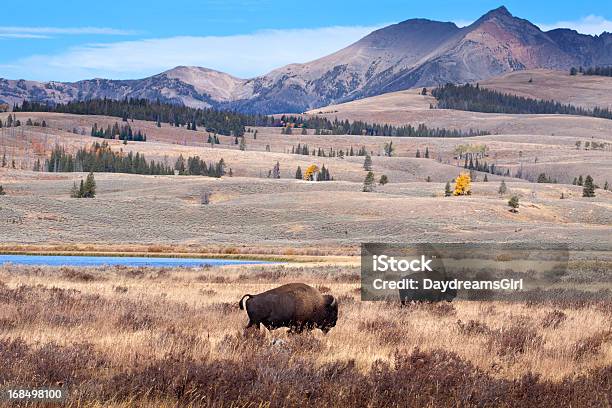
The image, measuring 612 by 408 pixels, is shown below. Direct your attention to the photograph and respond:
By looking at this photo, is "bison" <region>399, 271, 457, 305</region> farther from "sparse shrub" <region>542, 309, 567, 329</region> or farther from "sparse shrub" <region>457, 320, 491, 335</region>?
"sparse shrub" <region>457, 320, 491, 335</region>

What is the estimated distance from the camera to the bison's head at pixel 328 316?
14.6 meters

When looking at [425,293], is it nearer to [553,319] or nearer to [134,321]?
[553,319]

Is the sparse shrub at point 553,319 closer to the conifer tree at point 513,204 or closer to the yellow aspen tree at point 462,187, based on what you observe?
the conifer tree at point 513,204

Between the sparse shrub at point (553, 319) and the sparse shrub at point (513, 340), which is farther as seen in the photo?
the sparse shrub at point (553, 319)

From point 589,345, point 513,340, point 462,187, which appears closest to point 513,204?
point 462,187

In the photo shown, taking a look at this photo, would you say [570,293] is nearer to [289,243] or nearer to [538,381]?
[538,381]

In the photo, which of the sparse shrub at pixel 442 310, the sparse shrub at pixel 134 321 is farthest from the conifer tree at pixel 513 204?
the sparse shrub at pixel 134 321

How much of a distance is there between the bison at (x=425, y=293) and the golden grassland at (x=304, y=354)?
748mm

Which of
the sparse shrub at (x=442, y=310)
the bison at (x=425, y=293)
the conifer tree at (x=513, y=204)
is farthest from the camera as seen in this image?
the conifer tree at (x=513, y=204)

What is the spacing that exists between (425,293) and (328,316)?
7004mm

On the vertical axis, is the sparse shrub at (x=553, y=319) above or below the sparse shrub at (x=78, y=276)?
above

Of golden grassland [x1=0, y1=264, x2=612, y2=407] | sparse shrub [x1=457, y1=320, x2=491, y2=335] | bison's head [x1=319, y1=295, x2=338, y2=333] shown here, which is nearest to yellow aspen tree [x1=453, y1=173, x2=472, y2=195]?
golden grassland [x1=0, y1=264, x2=612, y2=407]

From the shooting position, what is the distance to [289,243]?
82.3 metres

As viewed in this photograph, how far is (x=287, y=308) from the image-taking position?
45.3 feet
